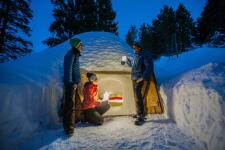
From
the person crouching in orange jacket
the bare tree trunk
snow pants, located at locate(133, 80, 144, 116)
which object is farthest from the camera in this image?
the bare tree trunk

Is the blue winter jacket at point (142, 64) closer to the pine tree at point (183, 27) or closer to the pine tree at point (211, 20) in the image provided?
the pine tree at point (211, 20)

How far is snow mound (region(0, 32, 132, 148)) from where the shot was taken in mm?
4449

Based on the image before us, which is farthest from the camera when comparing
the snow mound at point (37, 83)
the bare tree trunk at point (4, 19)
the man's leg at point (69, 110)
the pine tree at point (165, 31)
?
the pine tree at point (165, 31)

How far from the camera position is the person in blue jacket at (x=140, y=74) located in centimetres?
518

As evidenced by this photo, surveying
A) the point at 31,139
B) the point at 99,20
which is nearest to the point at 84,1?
the point at 99,20

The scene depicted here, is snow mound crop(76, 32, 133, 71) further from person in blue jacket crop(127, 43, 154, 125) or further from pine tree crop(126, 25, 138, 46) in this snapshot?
pine tree crop(126, 25, 138, 46)

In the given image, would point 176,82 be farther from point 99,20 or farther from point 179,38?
point 179,38

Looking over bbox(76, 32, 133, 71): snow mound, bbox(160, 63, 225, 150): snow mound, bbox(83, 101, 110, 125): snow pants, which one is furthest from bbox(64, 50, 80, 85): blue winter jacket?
bbox(160, 63, 225, 150): snow mound

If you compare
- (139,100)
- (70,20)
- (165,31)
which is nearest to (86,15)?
(70,20)

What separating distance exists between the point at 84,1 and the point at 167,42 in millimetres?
12487

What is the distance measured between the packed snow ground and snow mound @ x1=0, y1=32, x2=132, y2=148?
0.42 metres

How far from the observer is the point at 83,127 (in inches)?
200

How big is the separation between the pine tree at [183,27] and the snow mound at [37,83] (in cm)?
1952

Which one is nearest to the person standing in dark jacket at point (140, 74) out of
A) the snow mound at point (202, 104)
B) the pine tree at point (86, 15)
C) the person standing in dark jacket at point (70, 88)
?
the snow mound at point (202, 104)
